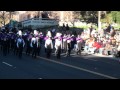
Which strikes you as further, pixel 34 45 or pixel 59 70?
pixel 34 45

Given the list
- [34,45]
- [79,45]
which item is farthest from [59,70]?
[79,45]

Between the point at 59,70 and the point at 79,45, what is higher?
the point at 79,45

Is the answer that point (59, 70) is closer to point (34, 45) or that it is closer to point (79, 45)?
point (34, 45)

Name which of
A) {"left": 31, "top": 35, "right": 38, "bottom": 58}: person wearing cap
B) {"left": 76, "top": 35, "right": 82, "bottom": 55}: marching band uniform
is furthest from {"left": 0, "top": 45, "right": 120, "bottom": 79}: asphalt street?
{"left": 76, "top": 35, "right": 82, "bottom": 55}: marching band uniform

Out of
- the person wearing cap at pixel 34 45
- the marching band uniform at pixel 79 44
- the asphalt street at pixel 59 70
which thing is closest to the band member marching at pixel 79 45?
the marching band uniform at pixel 79 44

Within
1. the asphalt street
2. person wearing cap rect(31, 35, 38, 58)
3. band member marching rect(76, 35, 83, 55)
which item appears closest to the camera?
the asphalt street

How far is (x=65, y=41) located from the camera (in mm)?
29000

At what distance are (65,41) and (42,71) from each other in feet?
33.3

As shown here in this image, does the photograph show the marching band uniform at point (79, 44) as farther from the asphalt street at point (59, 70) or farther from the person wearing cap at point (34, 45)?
the asphalt street at point (59, 70)

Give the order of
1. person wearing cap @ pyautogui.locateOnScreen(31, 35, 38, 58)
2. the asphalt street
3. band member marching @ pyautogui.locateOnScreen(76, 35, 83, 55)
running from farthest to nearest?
band member marching @ pyautogui.locateOnScreen(76, 35, 83, 55) → person wearing cap @ pyautogui.locateOnScreen(31, 35, 38, 58) → the asphalt street

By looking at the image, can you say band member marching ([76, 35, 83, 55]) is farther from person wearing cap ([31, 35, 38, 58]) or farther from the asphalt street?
the asphalt street

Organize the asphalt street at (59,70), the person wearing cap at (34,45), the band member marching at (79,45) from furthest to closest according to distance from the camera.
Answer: the band member marching at (79,45) < the person wearing cap at (34,45) < the asphalt street at (59,70)
